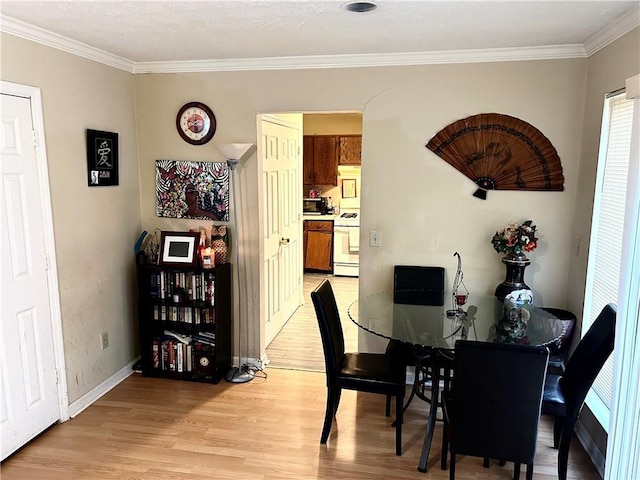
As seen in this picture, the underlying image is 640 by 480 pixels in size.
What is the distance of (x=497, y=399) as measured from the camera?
2.17 meters

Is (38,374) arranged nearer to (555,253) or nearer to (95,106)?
(95,106)

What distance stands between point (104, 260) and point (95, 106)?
1.10 meters

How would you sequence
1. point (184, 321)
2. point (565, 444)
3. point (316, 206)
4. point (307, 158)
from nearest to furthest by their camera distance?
point (565, 444) → point (184, 321) → point (307, 158) → point (316, 206)

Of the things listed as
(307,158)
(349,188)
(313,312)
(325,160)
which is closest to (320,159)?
(325,160)

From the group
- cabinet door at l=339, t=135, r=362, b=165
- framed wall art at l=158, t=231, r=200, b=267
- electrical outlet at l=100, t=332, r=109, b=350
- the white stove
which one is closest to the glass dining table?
framed wall art at l=158, t=231, r=200, b=267

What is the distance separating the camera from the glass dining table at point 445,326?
2564 millimetres

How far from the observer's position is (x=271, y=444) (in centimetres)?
291

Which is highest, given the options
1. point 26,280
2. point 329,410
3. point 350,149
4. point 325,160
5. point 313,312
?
point 350,149

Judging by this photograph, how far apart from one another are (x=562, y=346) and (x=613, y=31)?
6.36ft

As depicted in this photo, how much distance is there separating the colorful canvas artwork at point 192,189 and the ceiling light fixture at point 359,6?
68.4 inches

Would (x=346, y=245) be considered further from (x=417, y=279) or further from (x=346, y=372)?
(x=346, y=372)

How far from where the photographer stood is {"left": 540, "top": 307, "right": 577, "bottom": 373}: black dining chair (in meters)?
2.98

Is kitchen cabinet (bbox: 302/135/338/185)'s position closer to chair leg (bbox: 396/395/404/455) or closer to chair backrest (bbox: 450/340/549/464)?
chair leg (bbox: 396/395/404/455)

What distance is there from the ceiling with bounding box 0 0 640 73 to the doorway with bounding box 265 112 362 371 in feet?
2.64
